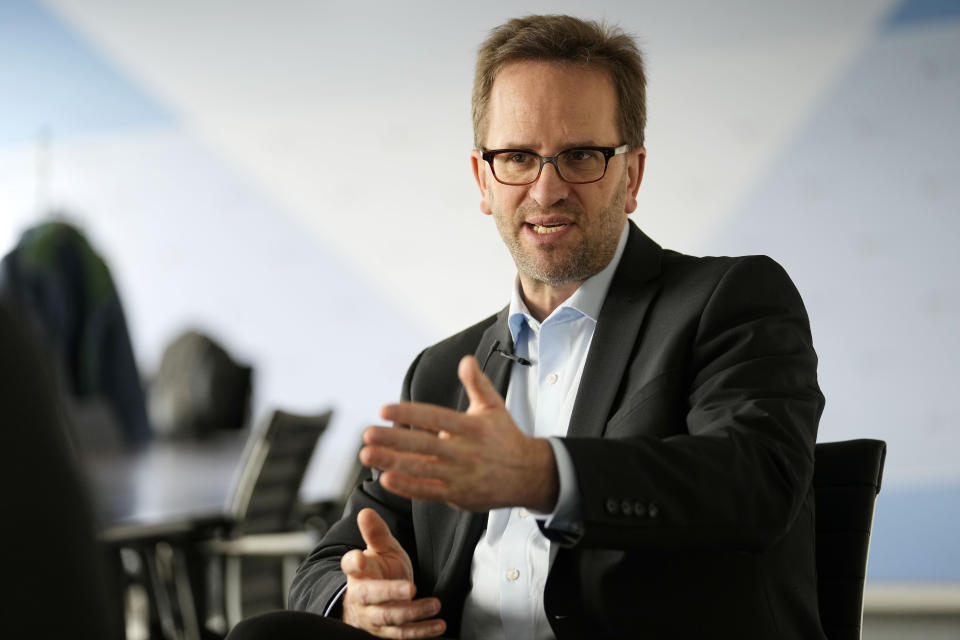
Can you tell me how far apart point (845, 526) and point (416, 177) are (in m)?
5.19

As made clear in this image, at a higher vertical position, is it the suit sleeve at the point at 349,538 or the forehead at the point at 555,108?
the forehead at the point at 555,108

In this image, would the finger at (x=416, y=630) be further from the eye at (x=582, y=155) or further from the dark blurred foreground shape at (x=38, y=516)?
the dark blurred foreground shape at (x=38, y=516)

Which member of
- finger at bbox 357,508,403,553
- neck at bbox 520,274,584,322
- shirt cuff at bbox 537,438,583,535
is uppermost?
neck at bbox 520,274,584,322

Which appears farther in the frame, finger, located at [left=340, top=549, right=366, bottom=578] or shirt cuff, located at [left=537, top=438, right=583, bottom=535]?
finger, located at [left=340, top=549, right=366, bottom=578]

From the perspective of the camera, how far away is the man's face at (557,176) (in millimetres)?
1542

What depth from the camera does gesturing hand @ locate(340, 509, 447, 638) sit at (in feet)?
4.33

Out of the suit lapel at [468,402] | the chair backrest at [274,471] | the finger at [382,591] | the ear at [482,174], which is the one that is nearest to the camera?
the finger at [382,591]

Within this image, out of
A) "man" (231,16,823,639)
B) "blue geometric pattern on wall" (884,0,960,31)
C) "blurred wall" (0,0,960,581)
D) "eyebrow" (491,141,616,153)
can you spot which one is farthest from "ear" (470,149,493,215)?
"blue geometric pattern on wall" (884,0,960,31)

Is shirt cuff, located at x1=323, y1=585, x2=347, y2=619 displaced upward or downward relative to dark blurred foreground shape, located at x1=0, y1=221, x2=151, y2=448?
downward

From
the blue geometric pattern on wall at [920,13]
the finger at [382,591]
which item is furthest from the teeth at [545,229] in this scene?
the blue geometric pattern on wall at [920,13]

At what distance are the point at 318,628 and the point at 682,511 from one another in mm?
484

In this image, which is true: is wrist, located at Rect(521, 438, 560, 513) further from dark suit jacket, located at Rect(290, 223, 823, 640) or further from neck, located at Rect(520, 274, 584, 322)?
neck, located at Rect(520, 274, 584, 322)

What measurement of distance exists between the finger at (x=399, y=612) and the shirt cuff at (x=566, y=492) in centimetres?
32

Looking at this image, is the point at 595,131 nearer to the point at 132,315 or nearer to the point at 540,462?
the point at 540,462
